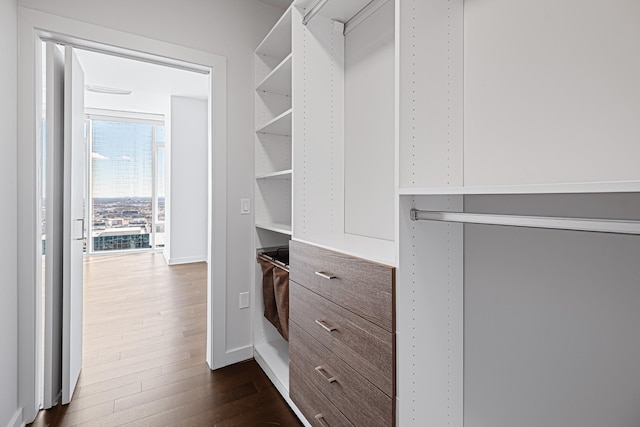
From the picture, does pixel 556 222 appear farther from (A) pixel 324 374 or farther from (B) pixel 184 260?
(B) pixel 184 260

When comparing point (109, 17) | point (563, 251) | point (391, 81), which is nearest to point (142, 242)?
point (109, 17)

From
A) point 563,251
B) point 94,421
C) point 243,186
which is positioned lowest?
point 94,421

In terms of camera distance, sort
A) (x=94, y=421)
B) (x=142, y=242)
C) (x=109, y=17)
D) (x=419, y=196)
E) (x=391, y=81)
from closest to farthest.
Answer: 1. (x=419, y=196)
2. (x=391, y=81)
3. (x=94, y=421)
4. (x=109, y=17)
5. (x=142, y=242)

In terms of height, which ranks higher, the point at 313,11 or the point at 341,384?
the point at 313,11

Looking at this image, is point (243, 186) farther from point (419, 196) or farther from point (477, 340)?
point (477, 340)

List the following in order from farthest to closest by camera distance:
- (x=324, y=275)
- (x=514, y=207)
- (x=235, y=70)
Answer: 1. (x=235, y=70)
2. (x=324, y=275)
3. (x=514, y=207)

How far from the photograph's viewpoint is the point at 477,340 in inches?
47.6

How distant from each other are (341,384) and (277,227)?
1027 millimetres

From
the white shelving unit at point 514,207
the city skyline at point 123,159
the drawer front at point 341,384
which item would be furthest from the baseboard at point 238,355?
the city skyline at point 123,159

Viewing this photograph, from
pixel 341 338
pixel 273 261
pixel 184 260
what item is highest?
pixel 273 261

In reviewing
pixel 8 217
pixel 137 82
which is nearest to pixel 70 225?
pixel 8 217

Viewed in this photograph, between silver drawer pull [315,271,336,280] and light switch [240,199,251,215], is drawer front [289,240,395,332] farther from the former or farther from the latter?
light switch [240,199,251,215]

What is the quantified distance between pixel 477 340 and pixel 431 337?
0.63ft

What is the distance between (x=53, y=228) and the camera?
1891 millimetres
